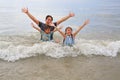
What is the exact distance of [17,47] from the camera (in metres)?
7.49

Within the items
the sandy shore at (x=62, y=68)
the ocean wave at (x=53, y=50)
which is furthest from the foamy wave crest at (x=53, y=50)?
the sandy shore at (x=62, y=68)

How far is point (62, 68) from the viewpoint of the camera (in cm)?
604

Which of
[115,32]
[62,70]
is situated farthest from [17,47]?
[115,32]

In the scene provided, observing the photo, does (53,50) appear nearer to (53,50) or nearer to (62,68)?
(53,50)

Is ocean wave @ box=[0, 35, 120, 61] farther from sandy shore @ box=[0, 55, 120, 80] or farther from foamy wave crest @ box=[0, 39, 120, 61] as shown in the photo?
sandy shore @ box=[0, 55, 120, 80]

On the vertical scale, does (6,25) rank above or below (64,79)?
above

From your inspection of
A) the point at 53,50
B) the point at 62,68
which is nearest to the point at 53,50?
the point at 53,50

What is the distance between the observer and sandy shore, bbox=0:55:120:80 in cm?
546

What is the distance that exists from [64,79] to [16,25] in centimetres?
813

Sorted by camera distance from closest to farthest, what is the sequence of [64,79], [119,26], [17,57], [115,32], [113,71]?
[64,79]
[113,71]
[17,57]
[115,32]
[119,26]

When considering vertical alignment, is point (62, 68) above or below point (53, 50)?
below

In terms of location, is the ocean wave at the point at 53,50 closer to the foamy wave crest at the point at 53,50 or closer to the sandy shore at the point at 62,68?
the foamy wave crest at the point at 53,50

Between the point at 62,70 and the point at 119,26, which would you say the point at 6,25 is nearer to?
the point at 119,26

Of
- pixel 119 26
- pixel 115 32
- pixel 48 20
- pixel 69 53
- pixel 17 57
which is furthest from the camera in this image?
pixel 119 26
